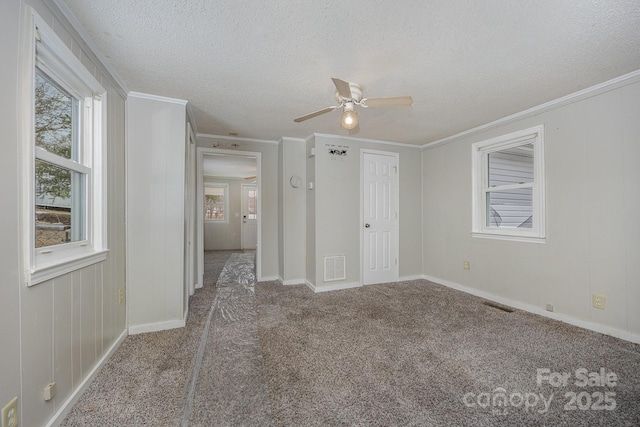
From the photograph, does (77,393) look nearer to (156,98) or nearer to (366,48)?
(156,98)

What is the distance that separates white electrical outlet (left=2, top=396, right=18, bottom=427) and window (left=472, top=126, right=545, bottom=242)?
13.9 ft

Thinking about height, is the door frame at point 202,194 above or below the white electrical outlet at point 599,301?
above

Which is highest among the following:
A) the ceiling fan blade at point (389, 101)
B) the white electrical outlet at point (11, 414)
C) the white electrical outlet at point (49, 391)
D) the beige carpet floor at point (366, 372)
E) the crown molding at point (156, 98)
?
the crown molding at point (156, 98)

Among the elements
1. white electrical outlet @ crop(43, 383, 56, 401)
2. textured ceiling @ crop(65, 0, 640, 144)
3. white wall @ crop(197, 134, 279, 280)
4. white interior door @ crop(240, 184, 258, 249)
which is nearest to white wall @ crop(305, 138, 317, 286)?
white wall @ crop(197, 134, 279, 280)

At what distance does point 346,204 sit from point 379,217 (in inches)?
24.8

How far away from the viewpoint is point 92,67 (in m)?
1.89

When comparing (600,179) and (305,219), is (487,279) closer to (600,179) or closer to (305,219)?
(600,179)

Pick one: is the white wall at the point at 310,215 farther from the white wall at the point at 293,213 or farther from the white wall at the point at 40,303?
the white wall at the point at 40,303

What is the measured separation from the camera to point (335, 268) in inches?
160

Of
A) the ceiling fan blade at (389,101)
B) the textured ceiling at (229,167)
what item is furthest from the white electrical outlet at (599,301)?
the textured ceiling at (229,167)

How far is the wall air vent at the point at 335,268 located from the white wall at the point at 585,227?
1878 mm

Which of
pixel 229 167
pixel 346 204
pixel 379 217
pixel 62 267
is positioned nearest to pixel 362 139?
pixel 346 204

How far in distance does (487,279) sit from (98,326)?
4.16m

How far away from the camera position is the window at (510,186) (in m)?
3.06
